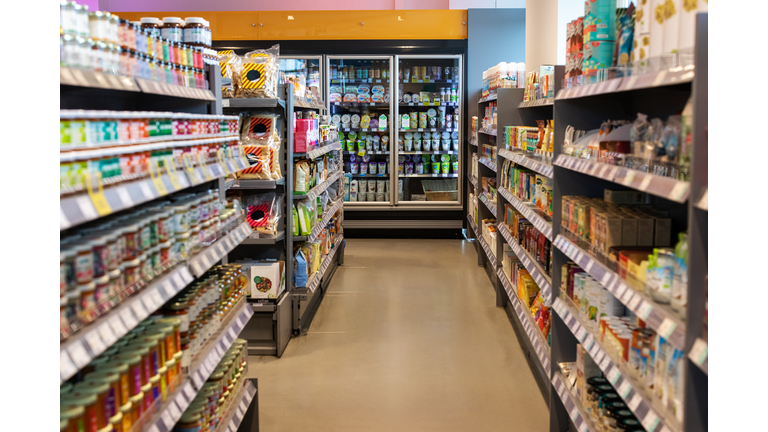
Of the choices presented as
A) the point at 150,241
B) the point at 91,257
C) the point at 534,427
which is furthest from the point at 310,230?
the point at 91,257

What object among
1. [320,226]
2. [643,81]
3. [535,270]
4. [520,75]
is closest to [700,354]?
[643,81]

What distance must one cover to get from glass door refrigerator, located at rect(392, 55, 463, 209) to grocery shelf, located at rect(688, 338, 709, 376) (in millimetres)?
7051

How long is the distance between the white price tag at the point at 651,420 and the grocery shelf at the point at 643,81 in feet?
3.21

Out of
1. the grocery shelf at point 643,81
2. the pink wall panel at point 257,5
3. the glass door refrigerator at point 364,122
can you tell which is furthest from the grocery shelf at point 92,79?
the pink wall panel at point 257,5

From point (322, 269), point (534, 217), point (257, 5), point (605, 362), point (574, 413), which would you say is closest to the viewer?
point (605, 362)

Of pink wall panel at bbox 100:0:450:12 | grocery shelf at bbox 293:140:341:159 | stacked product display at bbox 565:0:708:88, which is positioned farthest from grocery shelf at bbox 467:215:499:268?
pink wall panel at bbox 100:0:450:12

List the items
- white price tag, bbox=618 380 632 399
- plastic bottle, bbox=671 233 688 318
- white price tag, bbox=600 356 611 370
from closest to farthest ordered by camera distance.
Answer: plastic bottle, bbox=671 233 688 318 < white price tag, bbox=618 380 632 399 < white price tag, bbox=600 356 611 370

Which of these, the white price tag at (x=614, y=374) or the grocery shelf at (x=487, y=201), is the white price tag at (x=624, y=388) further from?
the grocery shelf at (x=487, y=201)

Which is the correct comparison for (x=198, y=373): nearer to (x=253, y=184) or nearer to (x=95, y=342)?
(x=95, y=342)

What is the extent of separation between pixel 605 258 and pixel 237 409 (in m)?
1.66

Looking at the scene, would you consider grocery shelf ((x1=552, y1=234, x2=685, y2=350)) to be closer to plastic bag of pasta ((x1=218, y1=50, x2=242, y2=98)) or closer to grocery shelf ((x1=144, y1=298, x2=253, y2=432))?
grocery shelf ((x1=144, y1=298, x2=253, y2=432))

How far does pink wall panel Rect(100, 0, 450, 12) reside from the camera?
387 inches

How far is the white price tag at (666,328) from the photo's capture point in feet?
5.80

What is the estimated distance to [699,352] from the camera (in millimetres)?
1623
